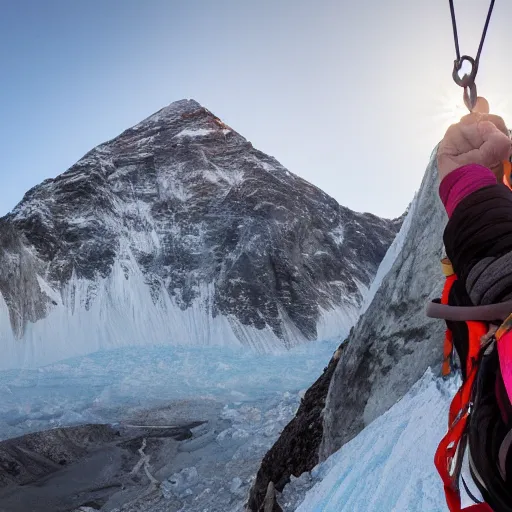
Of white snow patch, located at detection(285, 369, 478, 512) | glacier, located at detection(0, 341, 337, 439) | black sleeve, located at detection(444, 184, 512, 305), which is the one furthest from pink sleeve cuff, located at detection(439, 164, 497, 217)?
glacier, located at detection(0, 341, 337, 439)

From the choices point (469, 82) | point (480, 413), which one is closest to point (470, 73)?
point (469, 82)

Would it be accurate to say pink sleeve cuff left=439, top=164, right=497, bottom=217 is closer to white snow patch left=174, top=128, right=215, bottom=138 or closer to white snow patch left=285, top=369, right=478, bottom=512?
white snow patch left=285, top=369, right=478, bottom=512

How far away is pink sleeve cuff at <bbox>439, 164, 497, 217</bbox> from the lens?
53.5 inches

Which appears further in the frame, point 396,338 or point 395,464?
point 396,338

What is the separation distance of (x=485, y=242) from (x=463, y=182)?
25 centimetres

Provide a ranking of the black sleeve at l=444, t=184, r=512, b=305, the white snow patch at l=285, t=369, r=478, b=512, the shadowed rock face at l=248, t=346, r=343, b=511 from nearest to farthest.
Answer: the black sleeve at l=444, t=184, r=512, b=305
the white snow patch at l=285, t=369, r=478, b=512
the shadowed rock face at l=248, t=346, r=343, b=511

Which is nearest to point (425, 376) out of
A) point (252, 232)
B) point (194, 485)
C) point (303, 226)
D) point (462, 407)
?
point (462, 407)

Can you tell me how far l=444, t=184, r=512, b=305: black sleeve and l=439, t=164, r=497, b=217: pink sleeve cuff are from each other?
0.14 feet

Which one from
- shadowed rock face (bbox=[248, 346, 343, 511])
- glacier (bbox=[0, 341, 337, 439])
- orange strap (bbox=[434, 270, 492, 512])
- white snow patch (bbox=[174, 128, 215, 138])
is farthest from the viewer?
white snow patch (bbox=[174, 128, 215, 138])

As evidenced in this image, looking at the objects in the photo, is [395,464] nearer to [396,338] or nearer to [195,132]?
[396,338]

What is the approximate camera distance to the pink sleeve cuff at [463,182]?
1.36m

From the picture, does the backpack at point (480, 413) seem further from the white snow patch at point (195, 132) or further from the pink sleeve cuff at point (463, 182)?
the white snow patch at point (195, 132)

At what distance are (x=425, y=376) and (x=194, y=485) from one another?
1356 centimetres

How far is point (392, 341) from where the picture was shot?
15.7ft
